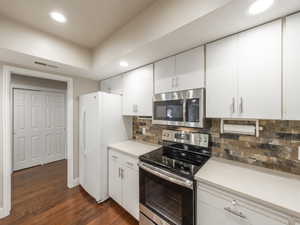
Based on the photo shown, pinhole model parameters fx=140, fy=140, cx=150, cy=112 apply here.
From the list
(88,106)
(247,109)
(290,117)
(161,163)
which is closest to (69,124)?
(88,106)

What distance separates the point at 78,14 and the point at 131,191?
2245 mm

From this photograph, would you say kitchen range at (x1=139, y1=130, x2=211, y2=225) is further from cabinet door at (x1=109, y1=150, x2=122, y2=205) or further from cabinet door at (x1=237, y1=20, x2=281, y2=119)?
cabinet door at (x1=237, y1=20, x2=281, y2=119)

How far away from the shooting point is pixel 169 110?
1799 mm

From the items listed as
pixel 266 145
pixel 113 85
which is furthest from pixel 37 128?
pixel 266 145

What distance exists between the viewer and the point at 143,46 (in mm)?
1547

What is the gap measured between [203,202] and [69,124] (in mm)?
2565

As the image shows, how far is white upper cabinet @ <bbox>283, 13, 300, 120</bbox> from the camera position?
40.3 inches

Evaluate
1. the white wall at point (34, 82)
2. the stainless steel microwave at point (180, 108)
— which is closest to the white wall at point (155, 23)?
the stainless steel microwave at point (180, 108)

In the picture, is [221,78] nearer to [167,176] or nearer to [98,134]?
[167,176]

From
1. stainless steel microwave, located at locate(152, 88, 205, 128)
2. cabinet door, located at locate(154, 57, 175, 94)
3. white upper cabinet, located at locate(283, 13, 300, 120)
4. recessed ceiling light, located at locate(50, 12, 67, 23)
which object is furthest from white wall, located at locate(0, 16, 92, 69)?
white upper cabinet, located at locate(283, 13, 300, 120)

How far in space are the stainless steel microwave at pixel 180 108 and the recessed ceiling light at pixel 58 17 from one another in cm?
142

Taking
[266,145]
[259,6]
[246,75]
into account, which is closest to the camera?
[259,6]

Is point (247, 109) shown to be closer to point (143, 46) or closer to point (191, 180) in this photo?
point (191, 180)

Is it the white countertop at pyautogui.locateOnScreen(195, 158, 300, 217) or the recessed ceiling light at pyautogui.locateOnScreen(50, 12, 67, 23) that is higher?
the recessed ceiling light at pyautogui.locateOnScreen(50, 12, 67, 23)
